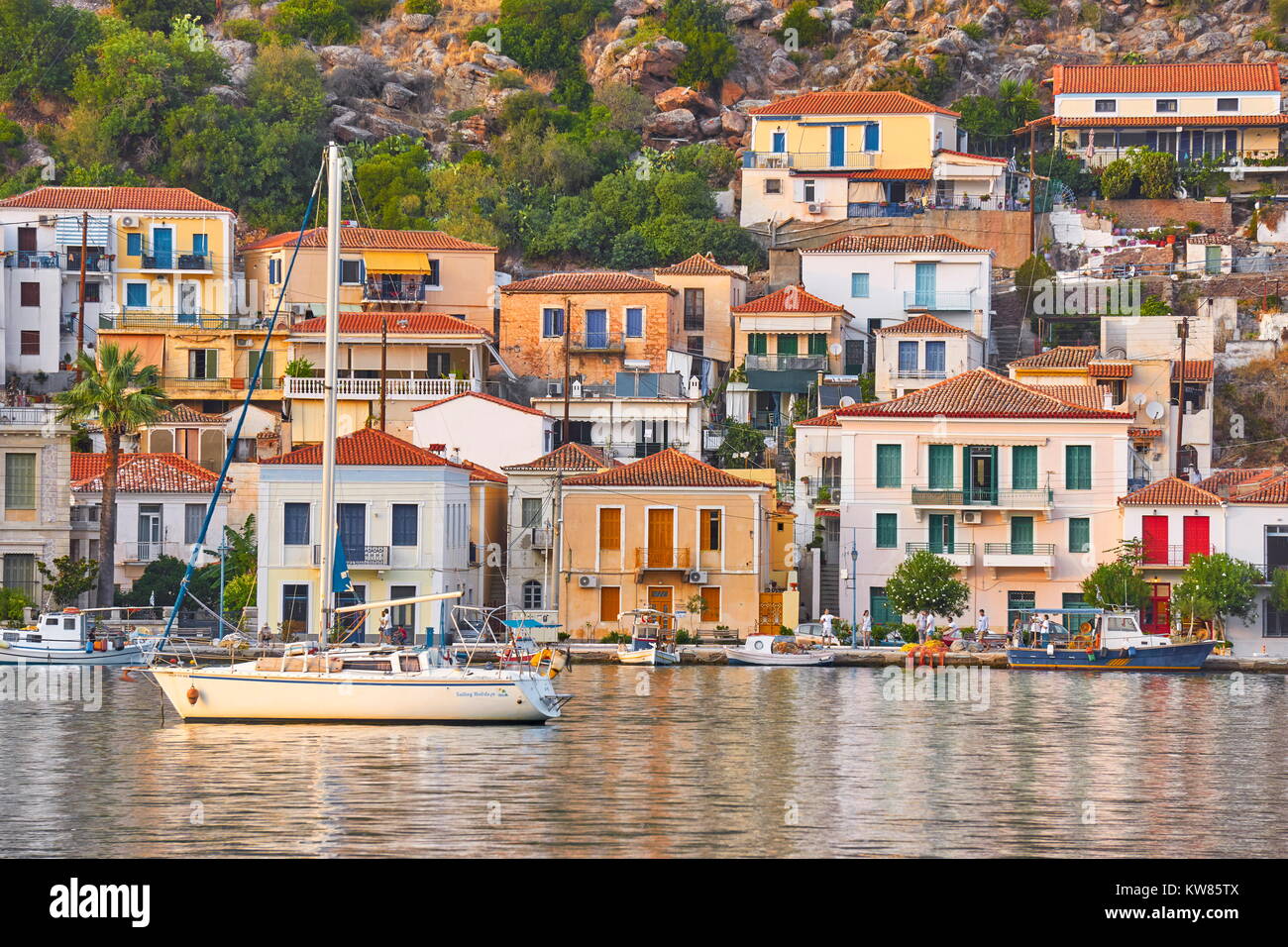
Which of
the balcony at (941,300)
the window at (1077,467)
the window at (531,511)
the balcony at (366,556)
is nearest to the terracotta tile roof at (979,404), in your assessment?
the window at (1077,467)

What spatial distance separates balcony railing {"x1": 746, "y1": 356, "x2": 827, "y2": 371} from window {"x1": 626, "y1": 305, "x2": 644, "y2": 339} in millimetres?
4173

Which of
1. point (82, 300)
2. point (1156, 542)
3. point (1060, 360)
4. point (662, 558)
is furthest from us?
point (82, 300)

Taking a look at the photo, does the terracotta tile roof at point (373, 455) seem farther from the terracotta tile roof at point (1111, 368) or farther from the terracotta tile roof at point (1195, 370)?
the terracotta tile roof at point (1195, 370)

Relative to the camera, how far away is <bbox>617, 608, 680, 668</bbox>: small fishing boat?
190 feet

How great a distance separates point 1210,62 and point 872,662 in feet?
195

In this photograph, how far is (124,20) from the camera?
358ft

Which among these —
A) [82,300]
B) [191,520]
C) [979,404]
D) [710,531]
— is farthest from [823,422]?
[82,300]

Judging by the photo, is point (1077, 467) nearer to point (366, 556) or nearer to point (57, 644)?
point (366, 556)

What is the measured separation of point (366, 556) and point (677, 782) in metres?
29.1

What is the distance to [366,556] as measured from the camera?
2388 inches

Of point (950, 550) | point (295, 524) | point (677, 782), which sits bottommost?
point (677, 782)
